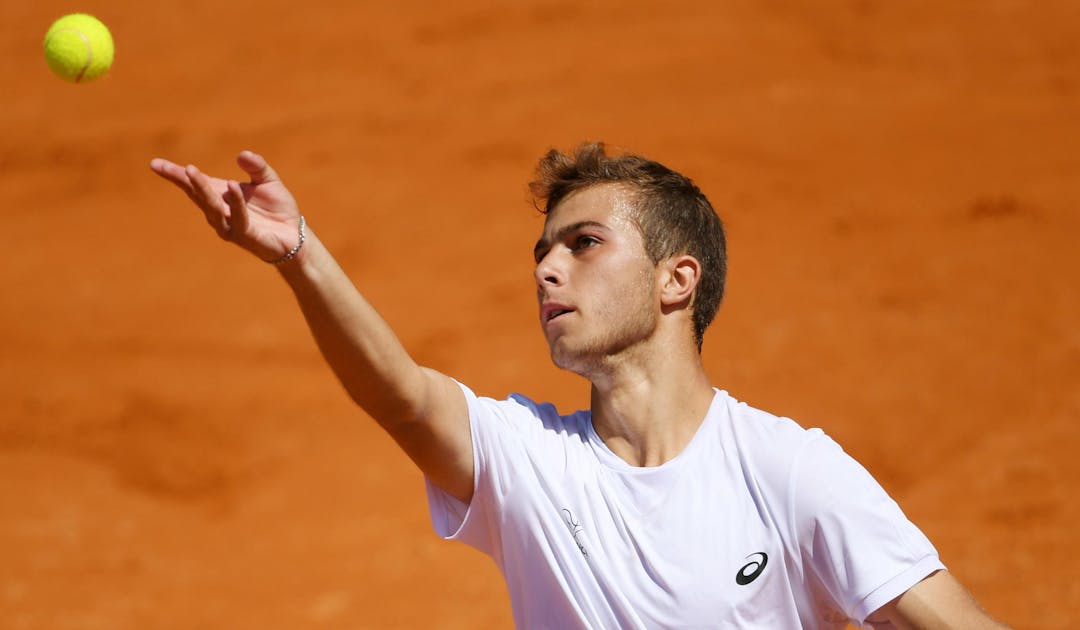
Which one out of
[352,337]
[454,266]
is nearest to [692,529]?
[352,337]

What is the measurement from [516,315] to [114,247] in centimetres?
359

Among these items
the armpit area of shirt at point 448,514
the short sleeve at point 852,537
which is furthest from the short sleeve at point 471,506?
the short sleeve at point 852,537

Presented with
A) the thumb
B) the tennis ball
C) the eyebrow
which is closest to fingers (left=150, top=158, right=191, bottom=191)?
the thumb

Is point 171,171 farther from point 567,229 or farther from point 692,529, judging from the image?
point 692,529

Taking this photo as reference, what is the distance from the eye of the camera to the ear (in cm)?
354

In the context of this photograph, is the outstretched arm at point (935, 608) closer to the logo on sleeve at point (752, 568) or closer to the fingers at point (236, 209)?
the logo on sleeve at point (752, 568)

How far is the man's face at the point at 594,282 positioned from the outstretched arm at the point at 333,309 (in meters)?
0.39

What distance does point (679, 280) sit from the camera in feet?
11.8

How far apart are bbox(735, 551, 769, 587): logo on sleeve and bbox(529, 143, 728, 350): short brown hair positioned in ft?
2.48

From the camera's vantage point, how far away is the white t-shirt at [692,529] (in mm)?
2934

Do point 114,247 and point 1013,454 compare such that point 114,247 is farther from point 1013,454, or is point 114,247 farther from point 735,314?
point 1013,454

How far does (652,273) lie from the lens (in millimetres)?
3533

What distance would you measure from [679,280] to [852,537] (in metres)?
0.95

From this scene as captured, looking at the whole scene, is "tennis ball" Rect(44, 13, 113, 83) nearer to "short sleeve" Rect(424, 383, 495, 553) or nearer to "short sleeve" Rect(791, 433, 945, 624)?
"short sleeve" Rect(424, 383, 495, 553)
